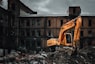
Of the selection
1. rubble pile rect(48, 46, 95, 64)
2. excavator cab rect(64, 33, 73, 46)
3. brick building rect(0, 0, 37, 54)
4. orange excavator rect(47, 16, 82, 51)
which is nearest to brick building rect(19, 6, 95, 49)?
brick building rect(0, 0, 37, 54)

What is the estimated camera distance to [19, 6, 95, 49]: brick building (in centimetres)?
6259

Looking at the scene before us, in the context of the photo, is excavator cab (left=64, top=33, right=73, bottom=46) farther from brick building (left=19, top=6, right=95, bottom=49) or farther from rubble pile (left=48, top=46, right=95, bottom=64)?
brick building (left=19, top=6, right=95, bottom=49)

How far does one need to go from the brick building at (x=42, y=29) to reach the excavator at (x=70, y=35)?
29337 mm

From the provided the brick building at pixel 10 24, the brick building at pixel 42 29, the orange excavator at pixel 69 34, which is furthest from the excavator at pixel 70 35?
the brick building at pixel 42 29

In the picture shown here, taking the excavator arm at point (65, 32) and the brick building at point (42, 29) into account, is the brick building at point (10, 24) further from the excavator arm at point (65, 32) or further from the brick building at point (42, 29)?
the excavator arm at point (65, 32)

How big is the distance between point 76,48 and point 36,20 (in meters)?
39.8

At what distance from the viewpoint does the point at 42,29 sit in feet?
209

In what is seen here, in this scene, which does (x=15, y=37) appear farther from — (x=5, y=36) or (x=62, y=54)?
(x=62, y=54)

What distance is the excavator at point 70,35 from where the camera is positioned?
2620 cm

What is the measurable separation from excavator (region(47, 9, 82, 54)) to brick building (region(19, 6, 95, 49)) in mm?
29337

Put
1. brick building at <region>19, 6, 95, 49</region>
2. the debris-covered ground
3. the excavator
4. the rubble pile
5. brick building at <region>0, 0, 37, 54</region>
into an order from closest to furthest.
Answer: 1. the debris-covered ground
2. the rubble pile
3. the excavator
4. brick building at <region>0, 0, 37, 54</region>
5. brick building at <region>19, 6, 95, 49</region>

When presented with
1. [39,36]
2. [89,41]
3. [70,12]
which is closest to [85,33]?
[89,41]

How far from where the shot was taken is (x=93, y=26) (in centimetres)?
6319

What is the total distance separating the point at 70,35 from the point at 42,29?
110 feet
